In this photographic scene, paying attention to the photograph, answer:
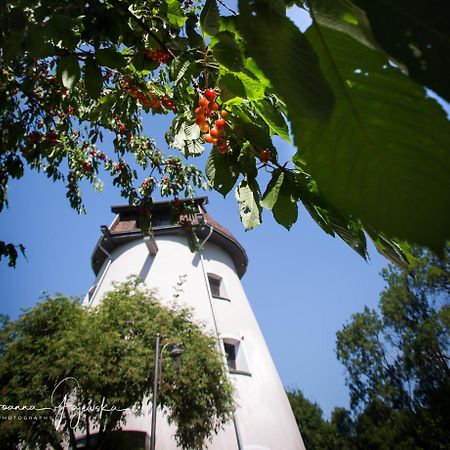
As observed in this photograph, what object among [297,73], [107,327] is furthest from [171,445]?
[297,73]

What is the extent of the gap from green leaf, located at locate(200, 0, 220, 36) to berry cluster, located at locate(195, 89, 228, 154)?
10.9 inches

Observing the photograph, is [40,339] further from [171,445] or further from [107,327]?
[171,445]

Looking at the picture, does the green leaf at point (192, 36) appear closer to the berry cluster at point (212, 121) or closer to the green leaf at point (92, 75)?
the berry cluster at point (212, 121)

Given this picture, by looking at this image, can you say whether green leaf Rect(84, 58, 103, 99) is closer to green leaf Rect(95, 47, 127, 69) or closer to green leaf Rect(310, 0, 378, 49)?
green leaf Rect(95, 47, 127, 69)

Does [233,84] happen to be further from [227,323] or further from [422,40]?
[227,323]

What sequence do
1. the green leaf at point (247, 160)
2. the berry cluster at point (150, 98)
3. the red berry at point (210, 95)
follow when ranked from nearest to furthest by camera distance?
the green leaf at point (247, 160) → the red berry at point (210, 95) → the berry cluster at point (150, 98)

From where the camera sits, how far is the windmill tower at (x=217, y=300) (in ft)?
29.8

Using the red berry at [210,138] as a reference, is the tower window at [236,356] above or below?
above

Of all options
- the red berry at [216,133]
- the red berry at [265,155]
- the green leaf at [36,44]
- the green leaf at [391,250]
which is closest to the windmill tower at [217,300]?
the green leaf at [36,44]

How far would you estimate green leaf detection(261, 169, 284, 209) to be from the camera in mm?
917

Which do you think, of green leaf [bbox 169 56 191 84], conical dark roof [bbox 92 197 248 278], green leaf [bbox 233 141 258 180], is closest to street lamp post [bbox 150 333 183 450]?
conical dark roof [bbox 92 197 248 278]

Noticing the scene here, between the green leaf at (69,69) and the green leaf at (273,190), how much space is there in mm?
899

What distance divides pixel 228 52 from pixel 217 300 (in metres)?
11.9

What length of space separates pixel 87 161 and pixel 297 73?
18.5 ft
